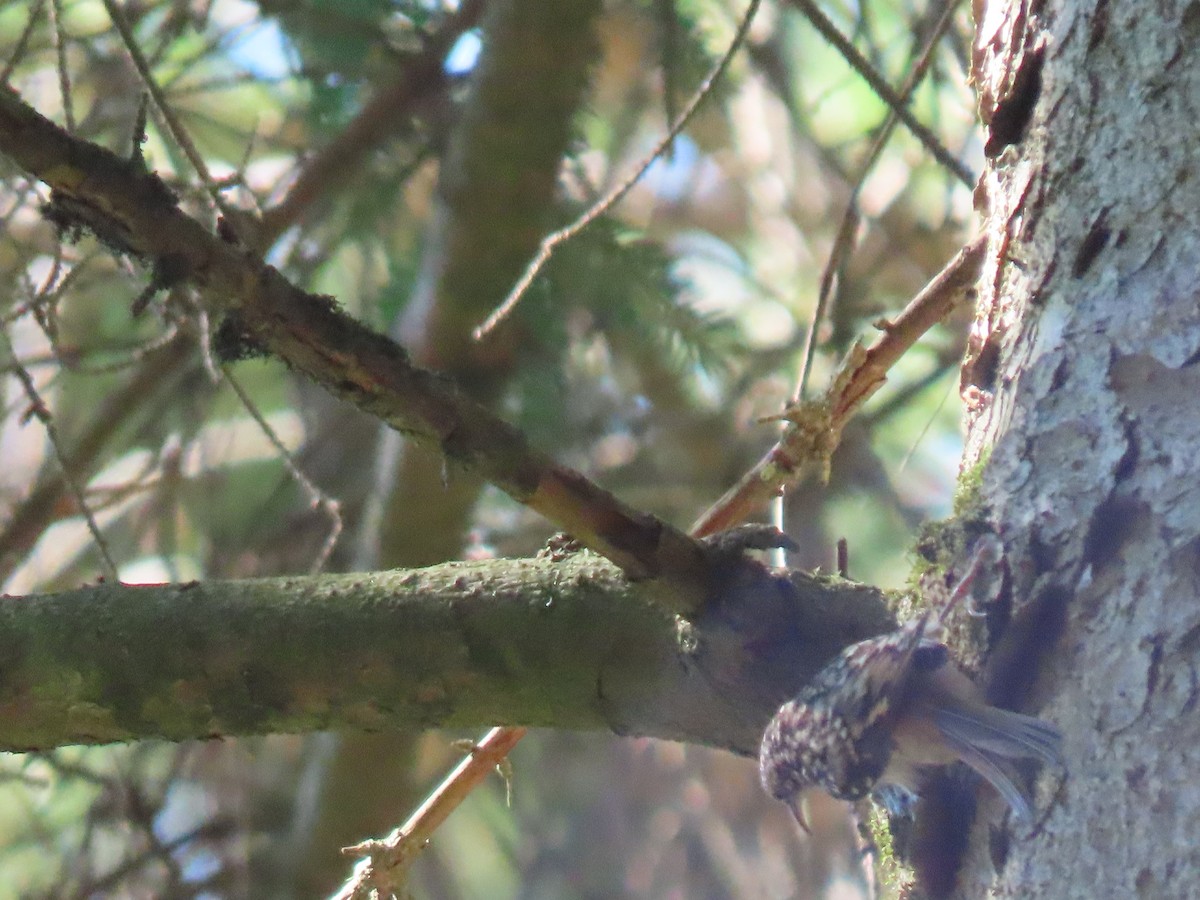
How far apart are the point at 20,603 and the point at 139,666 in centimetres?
16

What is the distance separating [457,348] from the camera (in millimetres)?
2693

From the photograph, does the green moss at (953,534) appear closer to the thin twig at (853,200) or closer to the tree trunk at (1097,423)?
the tree trunk at (1097,423)

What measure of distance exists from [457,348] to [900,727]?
5.61ft

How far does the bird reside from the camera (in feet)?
3.52

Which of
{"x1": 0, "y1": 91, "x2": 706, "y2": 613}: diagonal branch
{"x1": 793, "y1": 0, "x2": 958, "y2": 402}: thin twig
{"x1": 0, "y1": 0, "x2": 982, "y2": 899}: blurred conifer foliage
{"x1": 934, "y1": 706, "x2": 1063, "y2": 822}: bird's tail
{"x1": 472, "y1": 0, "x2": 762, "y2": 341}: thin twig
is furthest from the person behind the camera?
{"x1": 0, "y1": 0, "x2": 982, "y2": 899}: blurred conifer foliage

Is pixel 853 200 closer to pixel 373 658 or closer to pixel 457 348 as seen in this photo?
pixel 373 658

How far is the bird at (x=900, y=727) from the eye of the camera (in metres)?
1.07

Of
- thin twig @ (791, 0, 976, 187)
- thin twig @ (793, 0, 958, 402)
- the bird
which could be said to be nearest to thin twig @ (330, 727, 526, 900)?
the bird

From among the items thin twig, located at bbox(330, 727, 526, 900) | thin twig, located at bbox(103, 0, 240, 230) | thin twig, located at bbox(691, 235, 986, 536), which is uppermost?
thin twig, located at bbox(103, 0, 240, 230)

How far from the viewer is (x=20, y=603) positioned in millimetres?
1396

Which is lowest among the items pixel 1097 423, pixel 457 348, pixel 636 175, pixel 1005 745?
pixel 1005 745

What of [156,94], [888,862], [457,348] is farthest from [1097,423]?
[457,348]

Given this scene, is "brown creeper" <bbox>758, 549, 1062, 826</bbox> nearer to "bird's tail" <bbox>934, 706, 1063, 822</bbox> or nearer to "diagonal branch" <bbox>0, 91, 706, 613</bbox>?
"bird's tail" <bbox>934, 706, 1063, 822</bbox>

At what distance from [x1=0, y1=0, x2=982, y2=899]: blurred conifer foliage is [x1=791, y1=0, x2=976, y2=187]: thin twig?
6.0 inches
